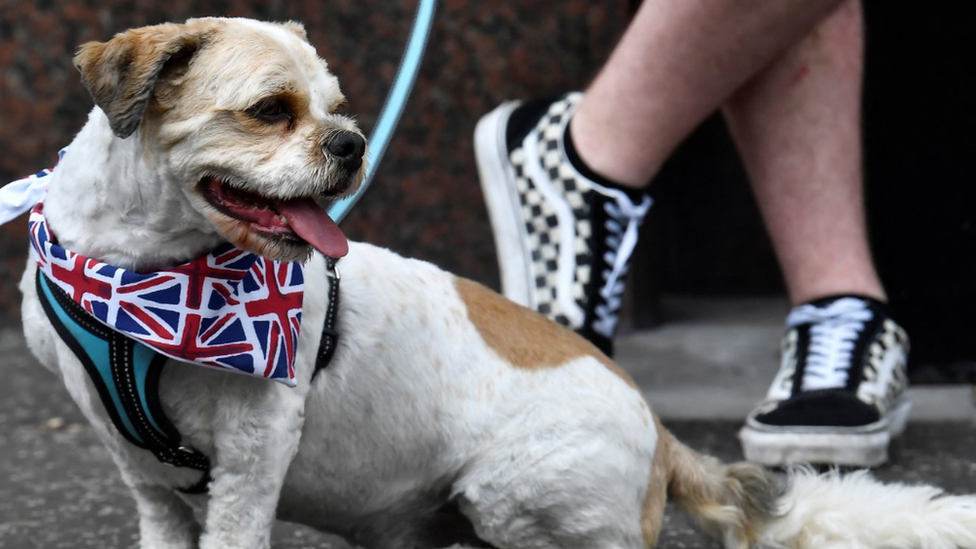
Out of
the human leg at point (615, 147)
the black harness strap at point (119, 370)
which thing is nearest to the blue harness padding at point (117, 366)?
the black harness strap at point (119, 370)

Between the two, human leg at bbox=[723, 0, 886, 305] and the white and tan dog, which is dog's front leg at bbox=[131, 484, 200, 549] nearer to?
the white and tan dog

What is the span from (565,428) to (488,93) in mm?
2262

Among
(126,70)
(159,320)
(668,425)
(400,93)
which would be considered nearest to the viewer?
(126,70)

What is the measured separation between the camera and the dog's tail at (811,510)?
2.34 m

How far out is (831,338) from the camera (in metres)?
3.16

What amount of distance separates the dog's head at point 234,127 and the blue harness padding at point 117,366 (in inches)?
9.6

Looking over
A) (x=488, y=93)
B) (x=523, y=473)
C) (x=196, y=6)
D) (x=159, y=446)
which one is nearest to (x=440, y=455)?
(x=523, y=473)

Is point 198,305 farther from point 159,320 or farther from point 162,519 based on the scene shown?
point 162,519

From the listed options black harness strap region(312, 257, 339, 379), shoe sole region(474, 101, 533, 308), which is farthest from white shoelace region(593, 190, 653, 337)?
black harness strap region(312, 257, 339, 379)

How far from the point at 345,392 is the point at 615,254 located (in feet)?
3.61

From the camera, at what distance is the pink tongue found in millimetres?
1808

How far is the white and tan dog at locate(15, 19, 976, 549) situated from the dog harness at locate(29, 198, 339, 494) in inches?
1.5

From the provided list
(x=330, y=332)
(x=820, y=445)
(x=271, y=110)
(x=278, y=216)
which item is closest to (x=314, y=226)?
(x=278, y=216)

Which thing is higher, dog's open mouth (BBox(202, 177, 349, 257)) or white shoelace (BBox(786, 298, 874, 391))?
dog's open mouth (BBox(202, 177, 349, 257))
